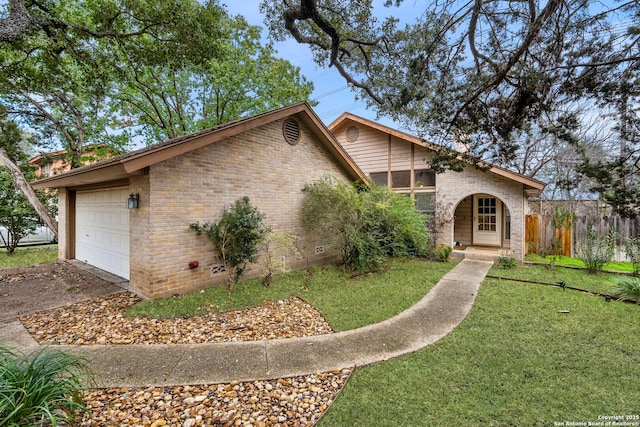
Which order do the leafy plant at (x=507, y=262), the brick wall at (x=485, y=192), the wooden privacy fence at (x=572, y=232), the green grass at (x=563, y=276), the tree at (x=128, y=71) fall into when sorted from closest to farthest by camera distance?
1. the tree at (x=128, y=71)
2. the green grass at (x=563, y=276)
3. the leafy plant at (x=507, y=262)
4. the wooden privacy fence at (x=572, y=232)
5. the brick wall at (x=485, y=192)

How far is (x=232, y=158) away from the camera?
6.89 metres

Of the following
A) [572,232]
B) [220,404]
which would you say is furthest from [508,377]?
[572,232]

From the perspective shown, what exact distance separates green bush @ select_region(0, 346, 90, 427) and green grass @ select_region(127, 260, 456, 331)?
2671 mm

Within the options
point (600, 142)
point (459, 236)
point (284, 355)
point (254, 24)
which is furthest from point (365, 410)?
point (600, 142)

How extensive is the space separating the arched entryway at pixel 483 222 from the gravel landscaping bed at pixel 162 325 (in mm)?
10251

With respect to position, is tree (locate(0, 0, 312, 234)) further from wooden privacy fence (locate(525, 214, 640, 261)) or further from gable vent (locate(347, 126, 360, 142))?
wooden privacy fence (locate(525, 214, 640, 261))

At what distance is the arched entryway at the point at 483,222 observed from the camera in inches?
468

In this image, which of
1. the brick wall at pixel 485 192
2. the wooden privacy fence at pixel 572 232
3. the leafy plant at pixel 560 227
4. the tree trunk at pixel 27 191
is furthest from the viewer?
the tree trunk at pixel 27 191

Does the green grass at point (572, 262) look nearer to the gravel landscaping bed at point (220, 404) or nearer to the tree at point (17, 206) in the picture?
the gravel landscaping bed at point (220, 404)

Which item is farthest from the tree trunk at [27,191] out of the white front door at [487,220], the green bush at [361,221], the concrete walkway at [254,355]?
the white front door at [487,220]

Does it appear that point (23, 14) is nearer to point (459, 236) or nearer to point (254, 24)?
point (254, 24)

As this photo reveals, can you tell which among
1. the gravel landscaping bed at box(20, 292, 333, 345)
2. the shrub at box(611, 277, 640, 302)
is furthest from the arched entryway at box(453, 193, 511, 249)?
the gravel landscaping bed at box(20, 292, 333, 345)

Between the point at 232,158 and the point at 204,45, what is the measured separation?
265 cm

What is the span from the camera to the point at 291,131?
28.0 feet
